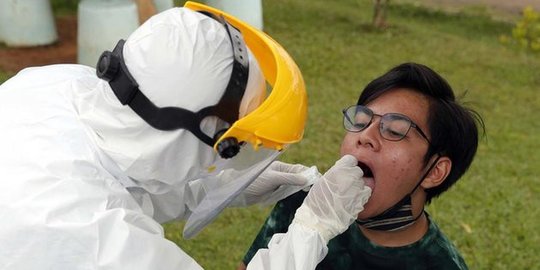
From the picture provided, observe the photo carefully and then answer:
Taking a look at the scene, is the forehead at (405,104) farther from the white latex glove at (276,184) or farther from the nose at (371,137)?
the white latex glove at (276,184)

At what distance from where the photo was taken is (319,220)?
2.10m

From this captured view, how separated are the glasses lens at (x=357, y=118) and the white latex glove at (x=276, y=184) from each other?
0.30 meters

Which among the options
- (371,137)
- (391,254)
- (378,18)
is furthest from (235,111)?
(378,18)

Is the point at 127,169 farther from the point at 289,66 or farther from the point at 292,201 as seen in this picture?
the point at 292,201

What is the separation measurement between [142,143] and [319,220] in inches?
20.6

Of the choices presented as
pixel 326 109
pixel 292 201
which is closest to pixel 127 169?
pixel 292 201

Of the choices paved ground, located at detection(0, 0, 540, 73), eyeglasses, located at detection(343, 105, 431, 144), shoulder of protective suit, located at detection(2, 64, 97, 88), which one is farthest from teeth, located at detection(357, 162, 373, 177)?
paved ground, located at detection(0, 0, 540, 73)

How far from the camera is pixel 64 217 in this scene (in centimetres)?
183

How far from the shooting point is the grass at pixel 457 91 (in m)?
4.56

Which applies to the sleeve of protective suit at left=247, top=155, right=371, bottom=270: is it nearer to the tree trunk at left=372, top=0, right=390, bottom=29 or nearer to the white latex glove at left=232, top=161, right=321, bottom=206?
the white latex glove at left=232, top=161, right=321, bottom=206

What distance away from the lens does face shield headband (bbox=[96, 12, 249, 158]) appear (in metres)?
1.96

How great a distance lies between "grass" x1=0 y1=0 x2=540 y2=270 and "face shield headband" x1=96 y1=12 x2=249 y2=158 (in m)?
1.66

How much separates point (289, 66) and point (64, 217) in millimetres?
716

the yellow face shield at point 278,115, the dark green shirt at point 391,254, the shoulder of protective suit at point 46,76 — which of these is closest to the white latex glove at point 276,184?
the dark green shirt at point 391,254
